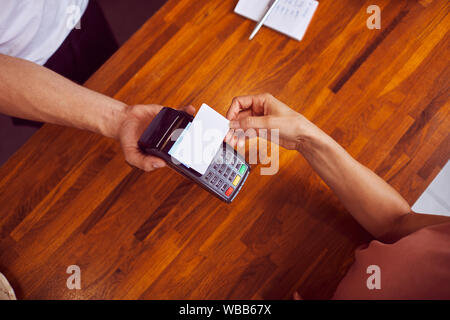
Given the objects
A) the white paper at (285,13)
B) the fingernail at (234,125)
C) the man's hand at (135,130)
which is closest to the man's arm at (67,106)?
the man's hand at (135,130)

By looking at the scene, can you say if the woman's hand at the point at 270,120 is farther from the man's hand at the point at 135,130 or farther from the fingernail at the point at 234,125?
the man's hand at the point at 135,130

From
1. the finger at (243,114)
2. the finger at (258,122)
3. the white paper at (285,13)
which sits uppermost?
the white paper at (285,13)

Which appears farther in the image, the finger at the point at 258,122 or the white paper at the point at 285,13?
the white paper at the point at 285,13

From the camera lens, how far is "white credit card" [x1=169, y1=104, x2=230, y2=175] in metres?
0.54

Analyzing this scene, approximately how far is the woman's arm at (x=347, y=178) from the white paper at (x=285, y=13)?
0.23m

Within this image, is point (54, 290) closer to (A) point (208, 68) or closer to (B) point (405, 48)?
(A) point (208, 68)

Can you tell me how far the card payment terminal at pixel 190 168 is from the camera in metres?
0.56

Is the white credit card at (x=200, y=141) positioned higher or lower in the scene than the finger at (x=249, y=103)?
lower

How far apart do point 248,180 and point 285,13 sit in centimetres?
45

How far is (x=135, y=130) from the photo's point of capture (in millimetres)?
662

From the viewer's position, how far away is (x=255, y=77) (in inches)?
28.4

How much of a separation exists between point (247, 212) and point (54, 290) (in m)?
0.47


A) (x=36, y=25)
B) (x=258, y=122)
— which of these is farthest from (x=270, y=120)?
(x=36, y=25)

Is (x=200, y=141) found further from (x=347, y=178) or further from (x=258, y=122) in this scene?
(x=347, y=178)
